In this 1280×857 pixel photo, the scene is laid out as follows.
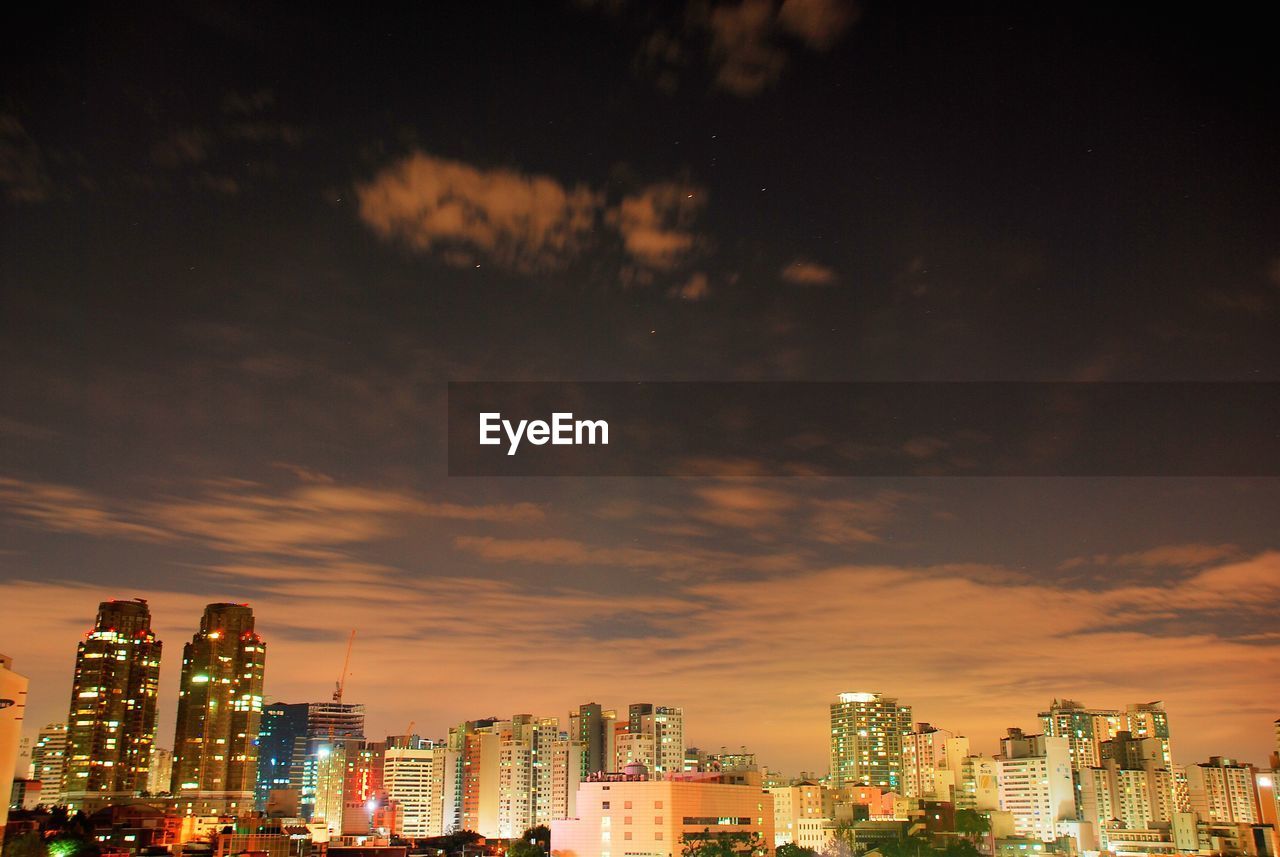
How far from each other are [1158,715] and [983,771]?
27.3ft

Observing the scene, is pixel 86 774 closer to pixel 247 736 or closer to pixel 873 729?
pixel 247 736

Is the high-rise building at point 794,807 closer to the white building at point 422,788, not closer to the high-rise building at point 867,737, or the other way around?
the high-rise building at point 867,737

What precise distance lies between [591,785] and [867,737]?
24.7 metres

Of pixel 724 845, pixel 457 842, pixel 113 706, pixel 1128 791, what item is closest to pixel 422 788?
pixel 113 706

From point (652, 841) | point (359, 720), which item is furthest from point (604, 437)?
point (359, 720)

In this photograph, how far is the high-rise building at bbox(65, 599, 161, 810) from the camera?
3375 cm

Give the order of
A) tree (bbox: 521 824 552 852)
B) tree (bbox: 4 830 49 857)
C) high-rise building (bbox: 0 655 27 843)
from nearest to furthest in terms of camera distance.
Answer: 1. high-rise building (bbox: 0 655 27 843)
2. tree (bbox: 4 830 49 857)
3. tree (bbox: 521 824 552 852)

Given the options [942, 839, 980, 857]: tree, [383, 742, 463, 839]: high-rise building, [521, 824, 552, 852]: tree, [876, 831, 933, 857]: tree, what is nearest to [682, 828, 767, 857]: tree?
[876, 831, 933, 857]: tree

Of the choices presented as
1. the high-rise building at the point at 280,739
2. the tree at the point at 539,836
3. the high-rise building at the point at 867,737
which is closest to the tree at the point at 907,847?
the tree at the point at 539,836

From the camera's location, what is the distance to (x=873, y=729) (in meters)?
40.8

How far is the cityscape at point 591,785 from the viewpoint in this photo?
19.2 meters

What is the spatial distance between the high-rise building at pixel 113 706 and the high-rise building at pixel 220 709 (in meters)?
1.17

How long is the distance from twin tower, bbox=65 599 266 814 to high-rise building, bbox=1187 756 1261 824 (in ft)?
92.7

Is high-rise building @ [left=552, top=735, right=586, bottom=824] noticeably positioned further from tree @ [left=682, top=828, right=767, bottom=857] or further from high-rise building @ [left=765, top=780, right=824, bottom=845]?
tree @ [left=682, top=828, right=767, bottom=857]
